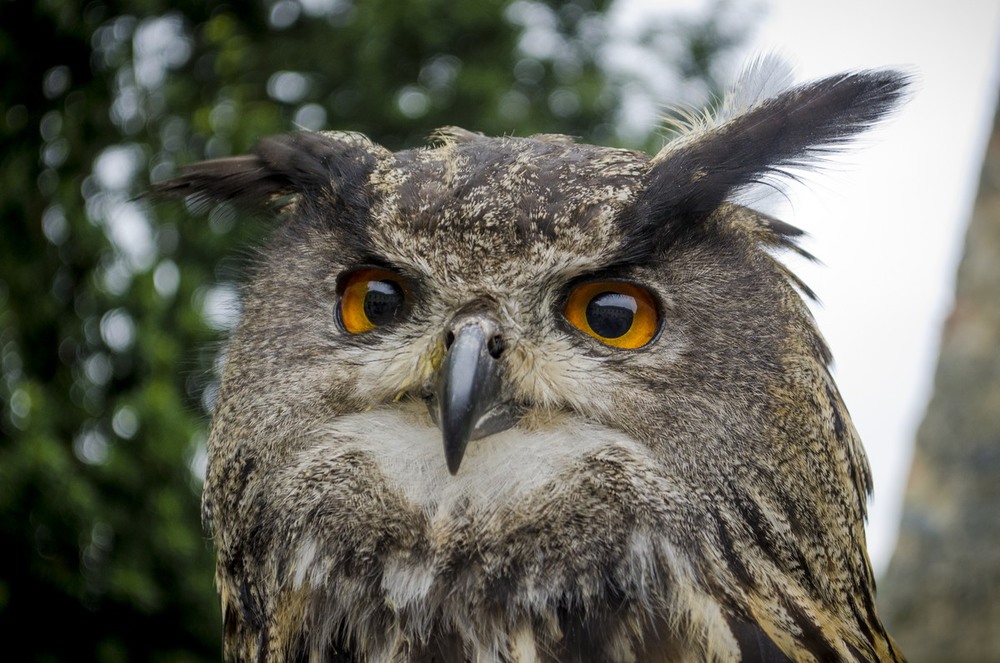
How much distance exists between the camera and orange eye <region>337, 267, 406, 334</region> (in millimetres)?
1642

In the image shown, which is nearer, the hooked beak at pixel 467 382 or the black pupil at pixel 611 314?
the hooked beak at pixel 467 382

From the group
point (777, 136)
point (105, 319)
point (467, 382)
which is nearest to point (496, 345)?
point (467, 382)

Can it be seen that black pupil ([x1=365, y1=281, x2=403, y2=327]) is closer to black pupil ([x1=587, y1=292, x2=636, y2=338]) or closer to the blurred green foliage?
black pupil ([x1=587, y1=292, x2=636, y2=338])

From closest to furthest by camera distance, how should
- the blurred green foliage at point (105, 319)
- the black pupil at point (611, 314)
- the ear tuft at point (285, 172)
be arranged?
1. the black pupil at point (611, 314)
2. the ear tuft at point (285, 172)
3. the blurred green foliage at point (105, 319)

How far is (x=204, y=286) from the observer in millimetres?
3568

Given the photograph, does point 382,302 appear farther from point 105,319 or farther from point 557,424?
point 105,319

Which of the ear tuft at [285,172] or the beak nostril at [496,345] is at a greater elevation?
the ear tuft at [285,172]

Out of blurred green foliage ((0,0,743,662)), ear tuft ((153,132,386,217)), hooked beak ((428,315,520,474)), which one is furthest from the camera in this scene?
blurred green foliage ((0,0,743,662))

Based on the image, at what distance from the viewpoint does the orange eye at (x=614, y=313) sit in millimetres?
1565

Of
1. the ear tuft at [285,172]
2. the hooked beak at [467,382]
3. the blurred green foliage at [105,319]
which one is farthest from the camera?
the blurred green foliage at [105,319]

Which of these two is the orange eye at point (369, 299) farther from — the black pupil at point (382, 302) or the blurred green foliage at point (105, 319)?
the blurred green foliage at point (105, 319)

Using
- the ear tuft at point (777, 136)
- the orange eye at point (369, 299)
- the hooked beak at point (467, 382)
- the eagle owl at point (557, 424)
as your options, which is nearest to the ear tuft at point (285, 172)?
the eagle owl at point (557, 424)

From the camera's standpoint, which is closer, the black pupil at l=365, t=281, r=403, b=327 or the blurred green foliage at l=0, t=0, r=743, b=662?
the black pupil at l=365, t=281, r=403, b=327

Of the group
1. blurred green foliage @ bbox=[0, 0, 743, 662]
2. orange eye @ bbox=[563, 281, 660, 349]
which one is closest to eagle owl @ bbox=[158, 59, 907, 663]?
orange eye @ bbox=[563, 281, 660, 349]
